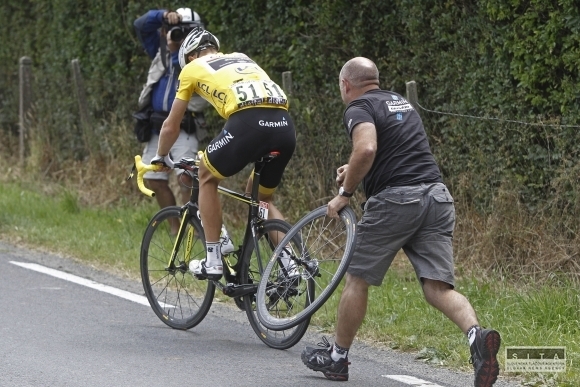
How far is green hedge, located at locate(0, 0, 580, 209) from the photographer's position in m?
8.60

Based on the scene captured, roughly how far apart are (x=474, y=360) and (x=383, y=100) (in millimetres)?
1439

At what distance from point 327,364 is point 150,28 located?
544cm

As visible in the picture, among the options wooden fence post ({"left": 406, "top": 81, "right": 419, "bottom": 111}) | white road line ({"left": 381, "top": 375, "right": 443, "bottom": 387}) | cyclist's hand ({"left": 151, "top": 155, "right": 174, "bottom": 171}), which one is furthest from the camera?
wooden fence post ({"left": 406, "top": 81, "right": 419, "bottom": 111})

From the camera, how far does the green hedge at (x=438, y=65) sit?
8602 millimetres

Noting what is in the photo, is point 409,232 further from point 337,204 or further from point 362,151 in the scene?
point 362,151

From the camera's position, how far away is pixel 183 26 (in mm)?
10734

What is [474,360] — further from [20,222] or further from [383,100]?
[20,222]

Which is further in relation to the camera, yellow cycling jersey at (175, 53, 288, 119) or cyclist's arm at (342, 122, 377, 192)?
yellow cycling jersey at (175, 53, 288, 119)

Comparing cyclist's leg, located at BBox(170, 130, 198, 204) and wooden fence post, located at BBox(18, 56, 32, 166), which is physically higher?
wooden fence post, located at BBox(18, 56, 32, 166)

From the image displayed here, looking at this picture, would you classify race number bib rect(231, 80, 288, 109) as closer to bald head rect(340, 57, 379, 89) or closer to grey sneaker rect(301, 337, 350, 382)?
bald head rect(340, 57, 379, 89)

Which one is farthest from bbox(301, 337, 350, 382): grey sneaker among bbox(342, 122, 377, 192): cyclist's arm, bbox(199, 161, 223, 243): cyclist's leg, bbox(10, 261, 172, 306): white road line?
bbox(10, 261, 172, 306): white road line

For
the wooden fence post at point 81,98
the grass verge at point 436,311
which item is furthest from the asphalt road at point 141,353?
the wooden fence post at point 81,98

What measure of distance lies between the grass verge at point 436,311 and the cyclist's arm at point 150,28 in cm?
179

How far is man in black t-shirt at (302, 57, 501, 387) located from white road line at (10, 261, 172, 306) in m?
2.76
